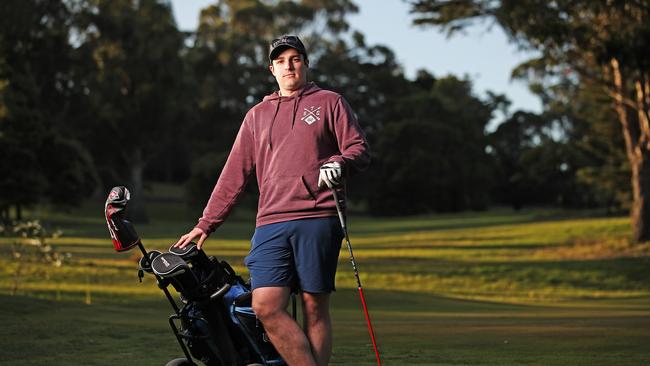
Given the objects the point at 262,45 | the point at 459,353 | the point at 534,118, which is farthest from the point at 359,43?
the point at 459,353

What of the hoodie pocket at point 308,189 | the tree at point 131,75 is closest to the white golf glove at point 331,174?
the hoodie pocket at point 308,189

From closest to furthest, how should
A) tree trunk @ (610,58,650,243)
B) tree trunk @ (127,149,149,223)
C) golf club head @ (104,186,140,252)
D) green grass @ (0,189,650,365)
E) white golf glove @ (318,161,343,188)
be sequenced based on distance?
white golf glove @ (318,161,343,188) → golf club head @ (104,186,140,252) → green grass @ (0,189,650,365) → tree trunk @ (610,58,650,243) → tree trunk @ (127,149,149,223)

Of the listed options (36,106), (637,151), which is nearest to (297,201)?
(637,151)

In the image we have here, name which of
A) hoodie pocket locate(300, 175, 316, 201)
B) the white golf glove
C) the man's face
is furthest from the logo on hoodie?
the white golf glove

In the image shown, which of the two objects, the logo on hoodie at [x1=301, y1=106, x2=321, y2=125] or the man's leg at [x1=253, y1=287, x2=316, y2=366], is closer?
the man's leg at [x1=253, y1=287, x2=316, y2=366]

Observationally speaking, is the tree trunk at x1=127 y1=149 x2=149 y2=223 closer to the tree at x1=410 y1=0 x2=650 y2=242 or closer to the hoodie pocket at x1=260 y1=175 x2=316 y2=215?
the tree at x1=410 y1=0 x2=650 y2=242

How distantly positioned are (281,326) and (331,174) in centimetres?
88

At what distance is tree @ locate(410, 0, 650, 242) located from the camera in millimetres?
30312

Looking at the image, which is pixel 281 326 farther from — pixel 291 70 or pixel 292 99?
pixel 291 70

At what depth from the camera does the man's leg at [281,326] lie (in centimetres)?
610

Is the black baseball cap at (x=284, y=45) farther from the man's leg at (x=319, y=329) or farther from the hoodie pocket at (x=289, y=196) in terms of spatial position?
the man's leg at (x=319, y=329)

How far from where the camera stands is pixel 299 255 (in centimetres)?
609

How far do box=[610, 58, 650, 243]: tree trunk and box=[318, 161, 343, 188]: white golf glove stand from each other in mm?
29485

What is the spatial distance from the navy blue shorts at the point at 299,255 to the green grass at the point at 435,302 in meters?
4.06
